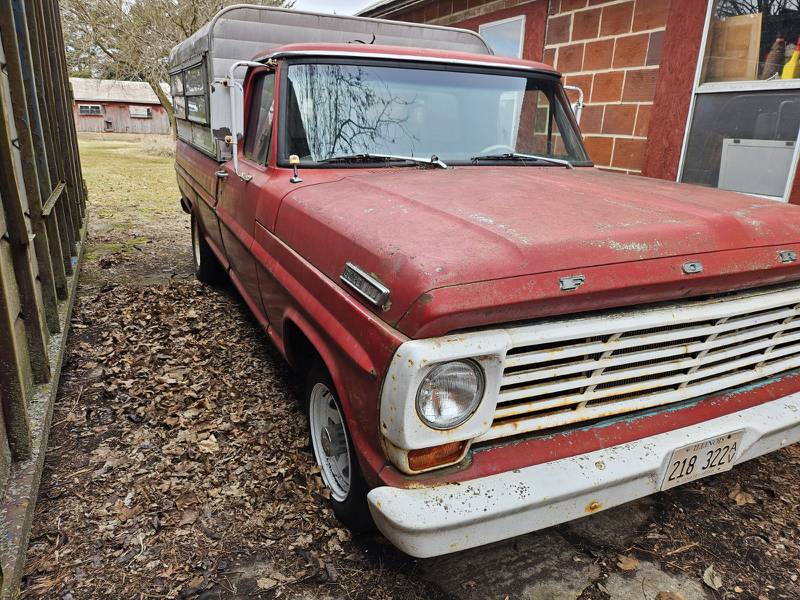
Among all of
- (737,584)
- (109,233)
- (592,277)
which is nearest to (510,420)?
(592,277)

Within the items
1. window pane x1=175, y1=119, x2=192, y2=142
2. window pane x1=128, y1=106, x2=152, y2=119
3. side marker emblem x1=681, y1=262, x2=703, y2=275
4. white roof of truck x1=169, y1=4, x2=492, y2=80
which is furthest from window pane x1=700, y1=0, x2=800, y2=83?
window pane x1=128, y1=106, x2=152, y2=119

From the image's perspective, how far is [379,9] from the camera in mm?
9617

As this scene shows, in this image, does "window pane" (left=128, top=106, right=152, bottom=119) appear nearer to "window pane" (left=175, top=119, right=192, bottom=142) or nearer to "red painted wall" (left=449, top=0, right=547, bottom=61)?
"window pane" (left=175, top=119, right=192, bottom=142)

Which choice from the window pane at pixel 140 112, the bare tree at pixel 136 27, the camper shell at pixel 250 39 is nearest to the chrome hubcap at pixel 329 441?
the camper shell at pixel 250 39

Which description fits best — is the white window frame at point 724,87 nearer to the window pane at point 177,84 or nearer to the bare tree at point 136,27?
the window pane at point 177,84

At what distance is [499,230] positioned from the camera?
1.97 metres

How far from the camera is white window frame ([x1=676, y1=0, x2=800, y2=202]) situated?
443 cm

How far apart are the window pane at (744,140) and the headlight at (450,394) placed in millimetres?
4168

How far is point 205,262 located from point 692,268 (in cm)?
460

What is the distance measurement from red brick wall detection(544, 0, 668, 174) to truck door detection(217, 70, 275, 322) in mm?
3907

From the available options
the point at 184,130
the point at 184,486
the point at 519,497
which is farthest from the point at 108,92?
the point at 519,497

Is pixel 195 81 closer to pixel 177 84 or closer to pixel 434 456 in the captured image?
pixel 177 84

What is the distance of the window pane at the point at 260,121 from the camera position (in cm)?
332

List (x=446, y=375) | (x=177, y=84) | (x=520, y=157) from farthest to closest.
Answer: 1. (x=177, y=84)
2. (x=520, y=157)
3. (x=446, y=375)
